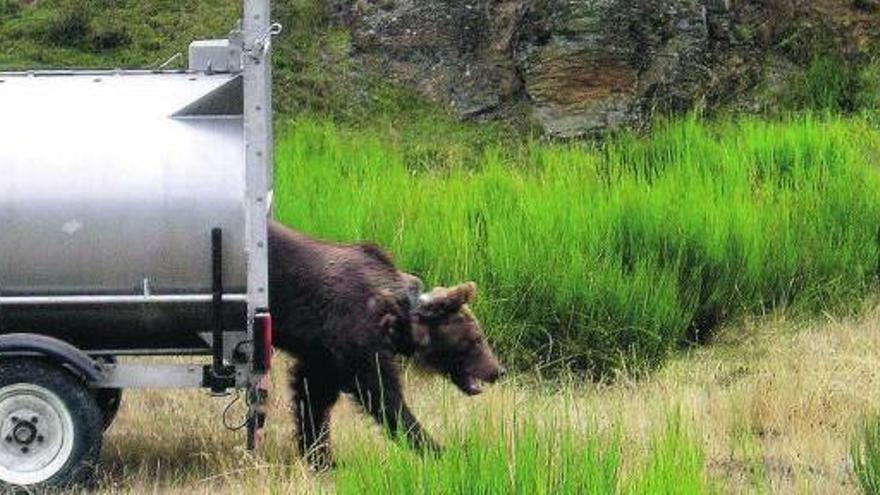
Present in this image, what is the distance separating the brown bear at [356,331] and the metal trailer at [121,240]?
1.34ft

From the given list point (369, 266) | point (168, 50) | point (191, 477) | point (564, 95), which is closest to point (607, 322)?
point (369, 266)

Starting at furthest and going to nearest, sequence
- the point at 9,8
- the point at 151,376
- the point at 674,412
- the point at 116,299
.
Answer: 1. the point at 9,8
2. the point at 151,376
3. the point at 116,299
4. the point at 674,412

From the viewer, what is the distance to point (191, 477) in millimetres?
6707

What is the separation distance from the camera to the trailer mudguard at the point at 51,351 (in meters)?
6.26

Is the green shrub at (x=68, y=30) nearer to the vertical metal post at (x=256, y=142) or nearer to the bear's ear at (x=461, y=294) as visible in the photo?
the bear's ear at (x=461, y=294)

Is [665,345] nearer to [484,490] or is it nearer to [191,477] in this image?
[191,477]

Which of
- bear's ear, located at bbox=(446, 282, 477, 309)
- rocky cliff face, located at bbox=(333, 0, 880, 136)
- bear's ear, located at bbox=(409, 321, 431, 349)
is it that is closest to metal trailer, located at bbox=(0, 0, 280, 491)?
bear's ear, located at bbox=(409, 321, 431, 349)

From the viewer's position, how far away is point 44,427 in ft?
21.0

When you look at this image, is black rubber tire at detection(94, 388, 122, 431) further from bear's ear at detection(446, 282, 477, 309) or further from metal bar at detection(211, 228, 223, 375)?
bear's ear at detection(446, 282, 477, 309)

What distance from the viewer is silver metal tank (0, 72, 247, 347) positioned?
6.20m

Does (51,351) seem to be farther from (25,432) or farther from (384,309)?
(384,309)

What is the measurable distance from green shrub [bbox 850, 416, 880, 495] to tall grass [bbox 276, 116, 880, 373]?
9.02 feet

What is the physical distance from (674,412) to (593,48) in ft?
32.2

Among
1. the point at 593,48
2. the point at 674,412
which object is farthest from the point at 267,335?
the point at 593,48
